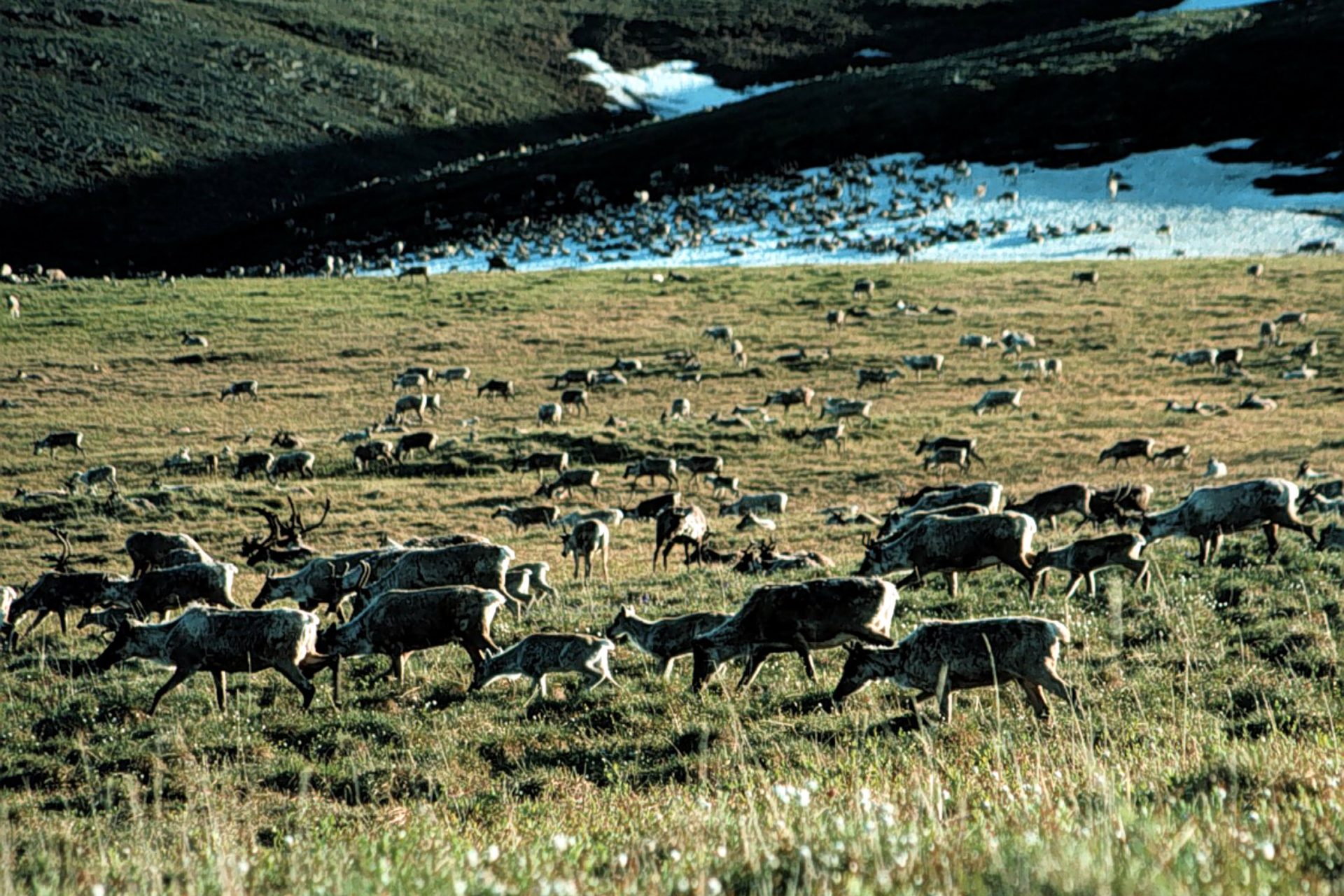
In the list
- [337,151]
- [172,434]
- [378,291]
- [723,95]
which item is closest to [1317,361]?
[172,434]

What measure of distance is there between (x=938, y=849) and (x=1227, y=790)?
1.88 m

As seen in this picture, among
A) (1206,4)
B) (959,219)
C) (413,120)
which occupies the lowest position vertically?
(959,219)

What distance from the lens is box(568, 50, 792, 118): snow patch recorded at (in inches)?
7156


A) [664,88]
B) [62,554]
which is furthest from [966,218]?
[664,88]

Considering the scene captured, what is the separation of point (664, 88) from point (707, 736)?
191622mm

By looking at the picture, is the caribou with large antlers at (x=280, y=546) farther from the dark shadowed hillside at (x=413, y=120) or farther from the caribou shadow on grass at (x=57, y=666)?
the dark shadowed hillside at (x=413, y=120)

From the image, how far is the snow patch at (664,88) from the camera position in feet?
596

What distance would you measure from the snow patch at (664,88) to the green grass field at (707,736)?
503ft

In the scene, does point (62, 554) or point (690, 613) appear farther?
point (62, 554)

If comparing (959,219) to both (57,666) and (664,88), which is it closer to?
(57,666)

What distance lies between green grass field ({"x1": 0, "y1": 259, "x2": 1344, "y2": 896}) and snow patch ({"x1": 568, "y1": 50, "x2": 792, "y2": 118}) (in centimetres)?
Answer: 15325

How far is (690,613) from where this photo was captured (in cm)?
1314

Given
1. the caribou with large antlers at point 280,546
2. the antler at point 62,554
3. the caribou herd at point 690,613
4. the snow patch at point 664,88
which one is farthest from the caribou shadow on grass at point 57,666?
the snow patch at point 664,88

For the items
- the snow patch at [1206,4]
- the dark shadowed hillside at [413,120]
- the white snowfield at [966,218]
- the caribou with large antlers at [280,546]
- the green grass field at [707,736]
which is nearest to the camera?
the green grass field at [707,736]
